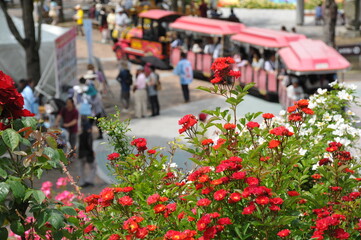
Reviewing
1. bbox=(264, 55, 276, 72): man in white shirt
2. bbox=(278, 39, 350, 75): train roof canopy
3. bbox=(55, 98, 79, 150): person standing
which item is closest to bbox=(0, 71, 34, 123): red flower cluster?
bbox=(55, 98, 79, 150): person standing

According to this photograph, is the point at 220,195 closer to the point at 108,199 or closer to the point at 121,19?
the point at 108,199

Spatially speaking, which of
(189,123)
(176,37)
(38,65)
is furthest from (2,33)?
(189,123)

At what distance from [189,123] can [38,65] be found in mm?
14180

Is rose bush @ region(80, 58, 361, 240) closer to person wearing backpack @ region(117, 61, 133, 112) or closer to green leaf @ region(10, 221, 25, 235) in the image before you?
green leaf @ region(10, 221, 25, 235)

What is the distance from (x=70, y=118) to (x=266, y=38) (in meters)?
7.71

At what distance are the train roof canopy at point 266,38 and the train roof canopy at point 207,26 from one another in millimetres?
1120

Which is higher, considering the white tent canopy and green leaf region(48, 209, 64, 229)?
green leaf region(48, 209, 64, 229)

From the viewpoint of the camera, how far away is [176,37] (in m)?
25.4

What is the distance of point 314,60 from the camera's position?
675 inches

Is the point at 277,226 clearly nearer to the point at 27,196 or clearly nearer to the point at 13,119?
the point at 27,196

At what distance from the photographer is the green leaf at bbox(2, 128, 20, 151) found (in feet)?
12.8

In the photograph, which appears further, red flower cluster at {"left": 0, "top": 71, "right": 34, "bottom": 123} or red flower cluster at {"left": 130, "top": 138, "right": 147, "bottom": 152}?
red flower cluster at {"left": 130, "top": 138, "right": 147, "bottom": 152}

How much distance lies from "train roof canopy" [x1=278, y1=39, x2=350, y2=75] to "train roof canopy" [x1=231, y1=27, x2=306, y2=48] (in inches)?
59.8

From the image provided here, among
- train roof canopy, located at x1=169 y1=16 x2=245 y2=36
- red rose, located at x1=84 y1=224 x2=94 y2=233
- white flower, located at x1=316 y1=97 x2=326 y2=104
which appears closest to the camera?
red rose, located at x1=84 y1=224 x2=94 y2=233
